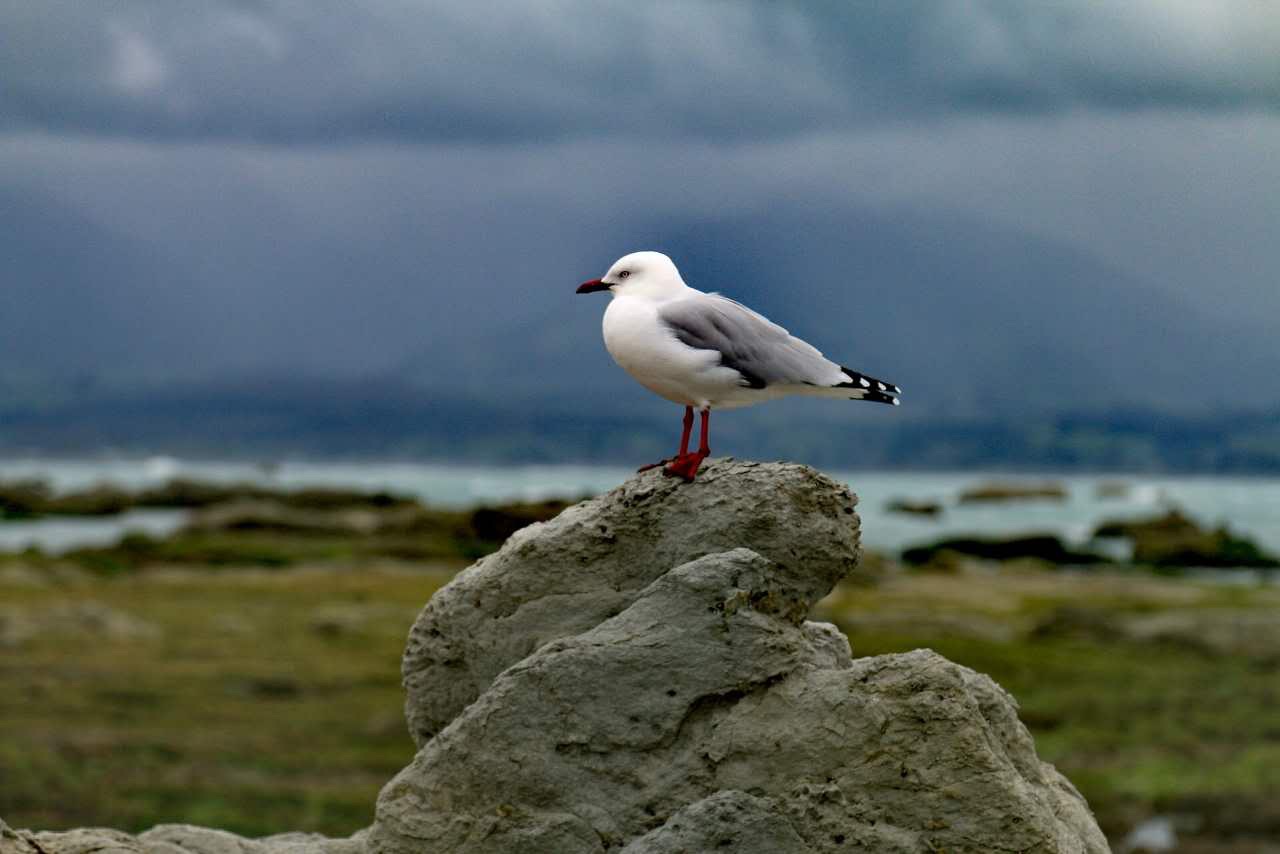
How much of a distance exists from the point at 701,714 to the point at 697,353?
223 cm

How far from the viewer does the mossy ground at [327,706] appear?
29000mm

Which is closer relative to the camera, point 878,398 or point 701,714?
point 701,714

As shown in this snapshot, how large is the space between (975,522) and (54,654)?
8453 centimetres

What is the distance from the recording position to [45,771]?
30.8m

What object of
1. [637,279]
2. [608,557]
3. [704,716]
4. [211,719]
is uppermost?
[637,279]

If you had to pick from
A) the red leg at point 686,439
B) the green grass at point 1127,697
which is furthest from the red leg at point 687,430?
the green grass at point 1127,697

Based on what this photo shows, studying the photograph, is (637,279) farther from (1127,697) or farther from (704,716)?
(1127,697)

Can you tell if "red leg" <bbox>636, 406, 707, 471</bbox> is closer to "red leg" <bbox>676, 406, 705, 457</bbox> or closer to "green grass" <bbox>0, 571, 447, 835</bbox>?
"red leg" <bbox>676, 406, 705, 457</bbox>

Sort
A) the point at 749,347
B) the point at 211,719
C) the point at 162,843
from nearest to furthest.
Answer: the point at 749,347, the point at 162,843, the point at 211,719

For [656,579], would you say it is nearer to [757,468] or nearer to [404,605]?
[757,468]

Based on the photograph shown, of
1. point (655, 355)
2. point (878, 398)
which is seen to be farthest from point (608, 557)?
point (878, 398)

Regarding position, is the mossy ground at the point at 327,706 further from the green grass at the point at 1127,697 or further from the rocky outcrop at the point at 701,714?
the rocky outcrop at the point at 701,714

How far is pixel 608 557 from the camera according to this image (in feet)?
36.1

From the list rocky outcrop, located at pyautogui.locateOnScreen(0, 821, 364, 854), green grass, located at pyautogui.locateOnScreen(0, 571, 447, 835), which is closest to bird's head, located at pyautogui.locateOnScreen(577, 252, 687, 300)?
rocky outcrop, located at pyautogui.locateOnScreen(0, 821, 364, 854)
